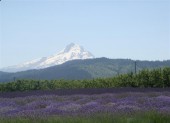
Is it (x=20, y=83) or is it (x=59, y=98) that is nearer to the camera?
(x=59, y=98)

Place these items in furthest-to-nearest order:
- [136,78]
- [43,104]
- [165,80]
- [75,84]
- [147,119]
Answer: [75,84] → [136,78] → [165,80] → [43,104] → [147,119]

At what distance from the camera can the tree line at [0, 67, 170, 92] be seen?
40.4m

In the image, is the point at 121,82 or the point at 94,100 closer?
the point at 94,100

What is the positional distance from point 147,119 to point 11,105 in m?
11.3

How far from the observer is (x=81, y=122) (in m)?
8.65

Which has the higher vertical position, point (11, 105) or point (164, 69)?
point (164, 69)

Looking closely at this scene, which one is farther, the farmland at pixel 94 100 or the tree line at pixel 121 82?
the tree line at pixel 121 82

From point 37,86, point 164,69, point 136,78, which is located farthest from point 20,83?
point 164,69

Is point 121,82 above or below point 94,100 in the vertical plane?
above

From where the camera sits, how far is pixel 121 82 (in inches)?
1799

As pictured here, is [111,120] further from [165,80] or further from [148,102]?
[165,80]

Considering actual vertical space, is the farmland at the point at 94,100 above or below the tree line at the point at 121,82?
below

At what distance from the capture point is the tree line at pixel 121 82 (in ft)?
133

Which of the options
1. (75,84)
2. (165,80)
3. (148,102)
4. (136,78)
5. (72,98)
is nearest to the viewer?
(148,102)
